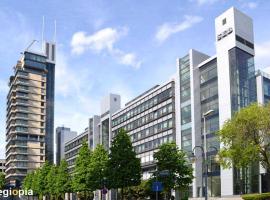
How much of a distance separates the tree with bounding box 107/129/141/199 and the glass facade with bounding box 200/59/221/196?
68.7 feet

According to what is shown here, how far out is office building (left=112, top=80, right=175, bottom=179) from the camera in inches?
4060

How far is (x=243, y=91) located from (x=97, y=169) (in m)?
28.5

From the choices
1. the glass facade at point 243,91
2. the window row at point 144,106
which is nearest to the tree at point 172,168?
the glass facade at point 243,91

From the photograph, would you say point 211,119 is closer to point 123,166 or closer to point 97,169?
point 97,169

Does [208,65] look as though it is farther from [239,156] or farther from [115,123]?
[115,123]

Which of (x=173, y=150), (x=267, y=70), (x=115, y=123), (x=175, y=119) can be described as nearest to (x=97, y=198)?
(x=115, y=123)

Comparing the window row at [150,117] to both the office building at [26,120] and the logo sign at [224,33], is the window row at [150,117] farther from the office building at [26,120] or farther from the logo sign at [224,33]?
the office building at [26,120]

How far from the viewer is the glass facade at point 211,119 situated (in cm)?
8397

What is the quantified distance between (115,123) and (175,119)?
36.8m

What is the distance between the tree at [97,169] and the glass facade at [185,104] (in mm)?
19468

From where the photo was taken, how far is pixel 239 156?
55406 millimetres

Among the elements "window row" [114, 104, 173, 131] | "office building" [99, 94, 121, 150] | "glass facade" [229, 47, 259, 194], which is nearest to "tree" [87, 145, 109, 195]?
"glass facade" [229, 47, 259, 194]

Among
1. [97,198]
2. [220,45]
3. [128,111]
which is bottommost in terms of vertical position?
[97,198]

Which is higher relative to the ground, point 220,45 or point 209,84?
point 220,45
